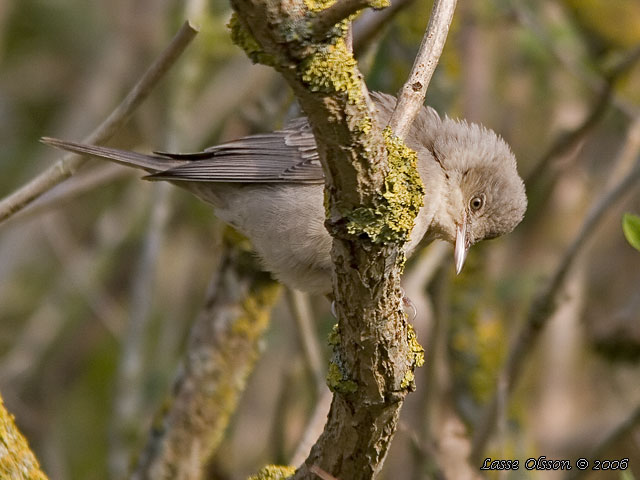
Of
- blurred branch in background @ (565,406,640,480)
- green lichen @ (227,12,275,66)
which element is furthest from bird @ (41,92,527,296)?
green lichen @ (227,12,275,66)

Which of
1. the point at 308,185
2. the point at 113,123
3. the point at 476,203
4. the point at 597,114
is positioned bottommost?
the point at 113,123

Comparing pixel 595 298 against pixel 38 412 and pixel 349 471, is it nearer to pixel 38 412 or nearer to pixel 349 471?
pixel 38 412

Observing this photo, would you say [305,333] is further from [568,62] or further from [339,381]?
[339,381]

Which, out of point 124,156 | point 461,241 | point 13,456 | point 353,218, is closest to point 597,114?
point 461,241

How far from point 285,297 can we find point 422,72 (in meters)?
3.01

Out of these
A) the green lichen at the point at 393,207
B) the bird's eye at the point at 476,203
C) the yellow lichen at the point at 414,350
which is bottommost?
the yellow lichen at the point at 414,350

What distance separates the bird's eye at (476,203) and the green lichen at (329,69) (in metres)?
2.51

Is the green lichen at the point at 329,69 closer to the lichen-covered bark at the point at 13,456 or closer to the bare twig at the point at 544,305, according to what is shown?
the lichen-covered bark at the point at 13,456

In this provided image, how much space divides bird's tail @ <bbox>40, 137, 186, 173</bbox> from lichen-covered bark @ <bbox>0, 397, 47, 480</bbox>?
124 cm

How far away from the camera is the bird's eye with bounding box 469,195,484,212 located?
4473mm

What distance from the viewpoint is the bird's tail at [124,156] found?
3596mm

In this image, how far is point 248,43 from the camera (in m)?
2.08

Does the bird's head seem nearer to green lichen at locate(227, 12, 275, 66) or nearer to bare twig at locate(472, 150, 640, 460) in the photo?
bare twig at locate(472, 150, 640, 460)

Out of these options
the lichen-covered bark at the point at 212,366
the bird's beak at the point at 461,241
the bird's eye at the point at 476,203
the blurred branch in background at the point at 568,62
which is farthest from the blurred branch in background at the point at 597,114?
the lichen-covered bark at the point at 212,366
